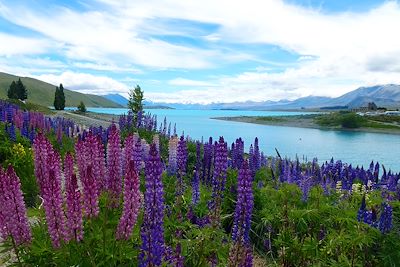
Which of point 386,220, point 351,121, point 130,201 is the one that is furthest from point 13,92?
A: point 130,201

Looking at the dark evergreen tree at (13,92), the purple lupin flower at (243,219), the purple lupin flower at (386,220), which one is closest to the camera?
the purple lupin flower at (243,219)

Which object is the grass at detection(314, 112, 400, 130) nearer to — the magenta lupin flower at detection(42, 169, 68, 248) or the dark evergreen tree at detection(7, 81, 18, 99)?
the dark evergreen tree at detection(7, 81, 18, 99)

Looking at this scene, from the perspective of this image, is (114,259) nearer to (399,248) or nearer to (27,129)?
(399,248)

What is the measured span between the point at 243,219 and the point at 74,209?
2287 millimetres

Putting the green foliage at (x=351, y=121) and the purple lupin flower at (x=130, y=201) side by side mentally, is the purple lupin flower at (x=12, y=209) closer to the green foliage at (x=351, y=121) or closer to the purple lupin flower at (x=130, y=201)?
the purple lupin flower at (x=130, y=201)

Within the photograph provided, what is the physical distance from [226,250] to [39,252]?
2.85 meters

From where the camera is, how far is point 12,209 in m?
4.37

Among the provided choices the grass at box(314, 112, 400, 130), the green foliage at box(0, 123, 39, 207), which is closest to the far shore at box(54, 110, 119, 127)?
the green foliage at box(0, 123, 39, 207)

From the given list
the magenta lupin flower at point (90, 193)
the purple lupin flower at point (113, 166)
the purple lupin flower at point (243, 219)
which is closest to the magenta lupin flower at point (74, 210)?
the magenta lupin flower at point (90, 193)

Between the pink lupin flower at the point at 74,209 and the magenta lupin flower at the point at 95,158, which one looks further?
the magenta lupin flower at the point at 95,158

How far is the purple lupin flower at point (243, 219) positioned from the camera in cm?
481

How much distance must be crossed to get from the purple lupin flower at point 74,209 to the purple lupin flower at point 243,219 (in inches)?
75.6

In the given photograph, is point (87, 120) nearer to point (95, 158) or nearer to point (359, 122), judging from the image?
point (95, 158)

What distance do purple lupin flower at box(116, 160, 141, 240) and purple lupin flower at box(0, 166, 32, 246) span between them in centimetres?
121
